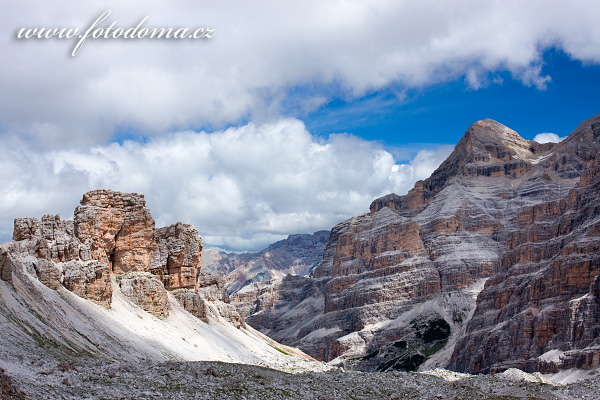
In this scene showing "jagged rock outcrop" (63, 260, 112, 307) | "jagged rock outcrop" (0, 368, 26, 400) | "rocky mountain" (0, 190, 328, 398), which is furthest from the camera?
"jagged rock outcrop" (63, 260, 112, 307)

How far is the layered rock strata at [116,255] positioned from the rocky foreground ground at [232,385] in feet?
87.0

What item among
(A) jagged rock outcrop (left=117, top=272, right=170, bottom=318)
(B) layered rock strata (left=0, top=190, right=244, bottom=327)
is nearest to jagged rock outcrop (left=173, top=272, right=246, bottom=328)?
(B) layered rock strata (left=0, top=190, right=244, bottom=327)

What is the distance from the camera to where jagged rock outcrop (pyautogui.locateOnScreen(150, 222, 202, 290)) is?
12519 cm

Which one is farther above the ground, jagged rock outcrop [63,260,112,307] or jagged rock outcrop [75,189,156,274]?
jagged rock outcrop [75,189,156,274]

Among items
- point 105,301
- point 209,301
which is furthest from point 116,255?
point 209,301

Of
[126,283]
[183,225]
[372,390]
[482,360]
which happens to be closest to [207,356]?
[126,283]

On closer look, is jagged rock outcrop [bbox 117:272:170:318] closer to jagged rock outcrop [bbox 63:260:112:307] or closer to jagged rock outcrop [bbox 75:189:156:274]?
jagged rock outcrop [bbox 75:189:156:274]

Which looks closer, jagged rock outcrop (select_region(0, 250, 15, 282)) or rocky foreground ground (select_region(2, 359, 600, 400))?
rocky foreground ground (select_region(2, 359, 600, 400))

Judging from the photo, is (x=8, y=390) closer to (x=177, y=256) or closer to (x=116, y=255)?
(x=116, y=255)

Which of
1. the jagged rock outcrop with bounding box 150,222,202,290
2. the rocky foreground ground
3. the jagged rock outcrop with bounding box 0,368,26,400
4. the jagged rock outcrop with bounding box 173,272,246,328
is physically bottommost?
the rocky foreground ground

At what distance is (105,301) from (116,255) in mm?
24147

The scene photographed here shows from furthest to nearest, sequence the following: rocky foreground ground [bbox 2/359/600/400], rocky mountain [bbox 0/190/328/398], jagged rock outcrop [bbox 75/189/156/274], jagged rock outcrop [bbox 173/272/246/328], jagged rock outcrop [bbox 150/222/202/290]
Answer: jagged rock outcrop [bbox 150/222/202/290]
jagged rock outcrop [bbox 173/272/246/328]
jagged rock outcrop [bbox 75/189/156/274]
rocky mountain [bbox 0/190/328/398]
rocky foreground ground [bbox 2/359/600/400]

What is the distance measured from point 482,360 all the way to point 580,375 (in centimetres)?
5893

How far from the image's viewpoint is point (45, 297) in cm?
7588
